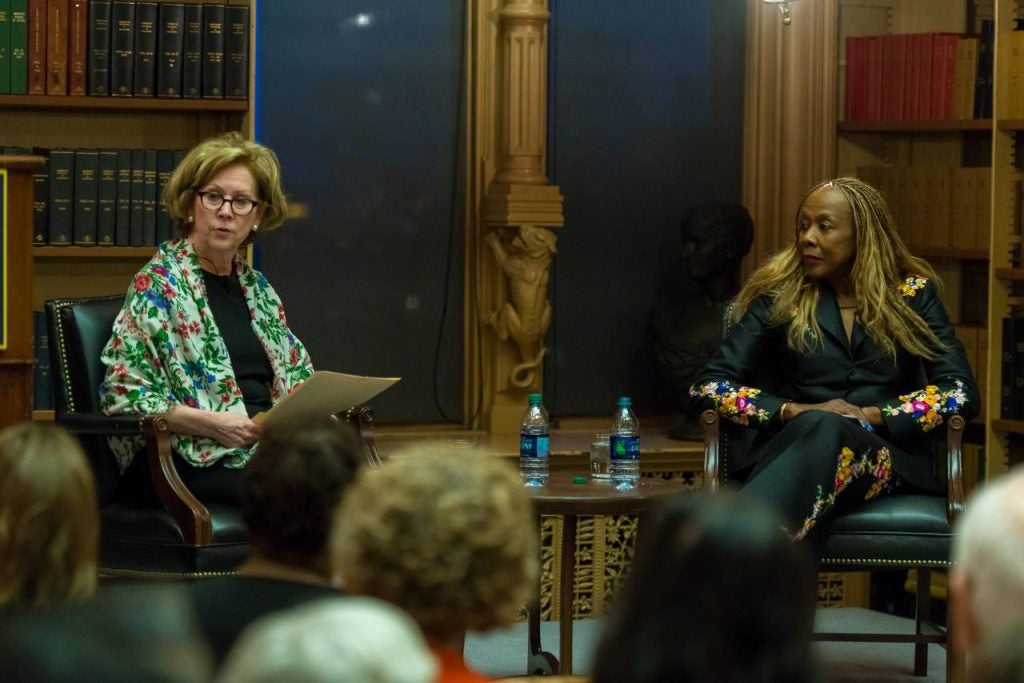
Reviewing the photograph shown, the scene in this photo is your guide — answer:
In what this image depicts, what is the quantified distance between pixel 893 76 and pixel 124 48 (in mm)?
2270

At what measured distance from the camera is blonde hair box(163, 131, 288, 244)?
4.09m

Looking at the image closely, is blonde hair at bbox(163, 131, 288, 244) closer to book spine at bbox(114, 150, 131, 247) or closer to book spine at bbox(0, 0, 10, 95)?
book spine at bbox(114, 150, 131, 247)

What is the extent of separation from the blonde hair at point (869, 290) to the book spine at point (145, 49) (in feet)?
5.81

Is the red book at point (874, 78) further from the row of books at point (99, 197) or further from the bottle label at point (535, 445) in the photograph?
the row of books at point (99, 197)

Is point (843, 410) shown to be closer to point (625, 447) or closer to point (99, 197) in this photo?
point (625, 447)

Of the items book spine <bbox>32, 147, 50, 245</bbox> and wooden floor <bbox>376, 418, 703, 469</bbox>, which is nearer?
book spine <bbox>32, 147, 50, 245</bbox>

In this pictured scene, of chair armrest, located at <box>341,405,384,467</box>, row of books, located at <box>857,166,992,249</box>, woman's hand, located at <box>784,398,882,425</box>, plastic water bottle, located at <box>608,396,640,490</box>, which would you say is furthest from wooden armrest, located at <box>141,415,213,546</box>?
row of books, located at <box>857,166,992,249</box>

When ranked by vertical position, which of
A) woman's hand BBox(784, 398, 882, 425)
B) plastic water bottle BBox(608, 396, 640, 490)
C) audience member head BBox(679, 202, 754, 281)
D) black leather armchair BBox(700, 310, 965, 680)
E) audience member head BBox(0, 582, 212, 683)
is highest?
audience member head BBox(679, 202, 754, 281)

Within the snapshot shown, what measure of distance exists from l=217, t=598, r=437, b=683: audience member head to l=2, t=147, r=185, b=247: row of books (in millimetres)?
3880

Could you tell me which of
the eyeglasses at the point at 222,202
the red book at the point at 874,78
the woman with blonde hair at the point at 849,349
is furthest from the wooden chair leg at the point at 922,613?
the eyeglasses at the point at 222,202

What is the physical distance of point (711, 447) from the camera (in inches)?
167

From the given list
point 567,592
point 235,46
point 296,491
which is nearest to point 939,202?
point 567,592

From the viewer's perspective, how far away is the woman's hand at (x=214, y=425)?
153 inches

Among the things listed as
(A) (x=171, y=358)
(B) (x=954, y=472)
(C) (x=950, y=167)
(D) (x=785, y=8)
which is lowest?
(B) (x=954, y=472)
